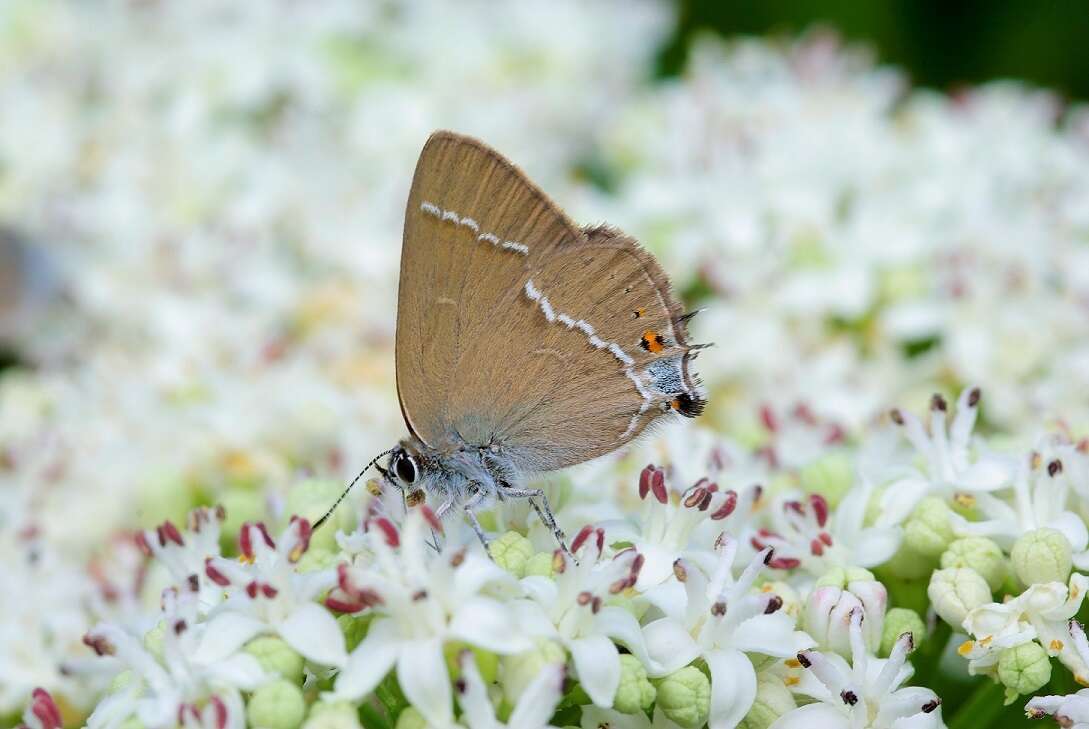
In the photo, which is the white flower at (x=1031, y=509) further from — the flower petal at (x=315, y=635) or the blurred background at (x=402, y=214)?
the flower petal at (x=315, y=635)

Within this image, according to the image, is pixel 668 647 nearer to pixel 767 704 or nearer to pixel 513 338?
pixel 767 704

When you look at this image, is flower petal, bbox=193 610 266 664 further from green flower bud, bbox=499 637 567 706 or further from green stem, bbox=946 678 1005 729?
green stem, bbox=946 678 1005 729

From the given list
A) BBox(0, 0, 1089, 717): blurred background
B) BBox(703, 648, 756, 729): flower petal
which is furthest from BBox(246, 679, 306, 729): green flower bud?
BBox(0, 0, 1089, 717): blurred background

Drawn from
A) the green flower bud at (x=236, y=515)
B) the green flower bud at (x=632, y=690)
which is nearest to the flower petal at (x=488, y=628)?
the green flower bud at (x=632, y=690)

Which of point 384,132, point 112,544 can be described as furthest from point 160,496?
point 384,132

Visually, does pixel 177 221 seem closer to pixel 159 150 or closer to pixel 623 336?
pixel 159 150

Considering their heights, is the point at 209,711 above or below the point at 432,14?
below
